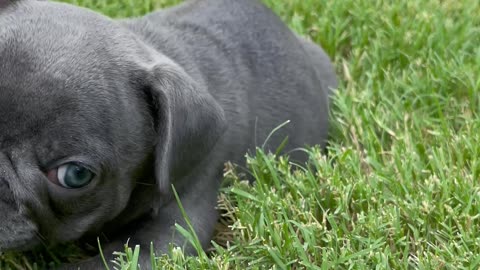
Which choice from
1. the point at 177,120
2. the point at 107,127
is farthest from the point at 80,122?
the point at 177,120

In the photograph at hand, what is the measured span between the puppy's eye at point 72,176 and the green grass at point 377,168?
437mm

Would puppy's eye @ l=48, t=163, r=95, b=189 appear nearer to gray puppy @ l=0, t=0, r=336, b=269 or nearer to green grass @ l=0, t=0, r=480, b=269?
gray puppy @ l=0, t=0, r=336, b=269

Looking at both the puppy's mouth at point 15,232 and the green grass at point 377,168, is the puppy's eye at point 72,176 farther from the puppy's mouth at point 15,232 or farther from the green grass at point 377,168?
the green grass at point 377,168

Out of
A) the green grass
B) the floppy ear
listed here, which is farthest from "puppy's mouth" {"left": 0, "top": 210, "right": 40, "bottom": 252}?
the floppy ear

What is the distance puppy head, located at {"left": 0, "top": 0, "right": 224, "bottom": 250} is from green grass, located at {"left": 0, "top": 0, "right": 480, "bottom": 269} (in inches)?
15.4

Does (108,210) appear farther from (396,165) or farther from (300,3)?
(300,3)

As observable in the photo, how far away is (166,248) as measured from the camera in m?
4.18

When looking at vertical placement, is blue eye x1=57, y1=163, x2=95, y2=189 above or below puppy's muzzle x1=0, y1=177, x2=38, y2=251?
above

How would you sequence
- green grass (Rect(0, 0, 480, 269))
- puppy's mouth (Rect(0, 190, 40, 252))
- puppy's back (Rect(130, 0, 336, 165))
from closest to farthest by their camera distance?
puppy's mouth (Rect(0, 190, 40, 252))
green grass (Rect(0, 0, 480, 269))
puppy's back (Rect(130, 0, 336, 165))

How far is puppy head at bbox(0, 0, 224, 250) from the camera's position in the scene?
359 cm

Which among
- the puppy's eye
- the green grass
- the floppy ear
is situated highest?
the floppy ear

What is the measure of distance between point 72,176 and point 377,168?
181cm

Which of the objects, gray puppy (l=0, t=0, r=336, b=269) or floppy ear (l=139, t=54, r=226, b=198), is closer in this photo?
gray puppy (l=0, t=0, r=336, b=269)

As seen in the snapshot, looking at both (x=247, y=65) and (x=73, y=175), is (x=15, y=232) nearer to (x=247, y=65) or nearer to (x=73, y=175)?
(x=73, y=175)
